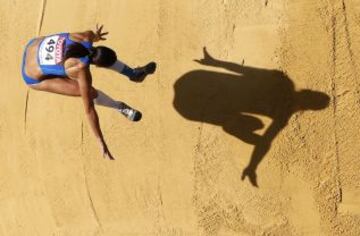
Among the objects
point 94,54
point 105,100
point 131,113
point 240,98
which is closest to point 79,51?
point 94,54

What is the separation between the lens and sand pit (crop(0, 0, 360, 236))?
19.5ft

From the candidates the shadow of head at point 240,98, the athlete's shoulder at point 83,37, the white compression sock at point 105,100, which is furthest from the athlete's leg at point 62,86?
the shadow of head at point 240,98

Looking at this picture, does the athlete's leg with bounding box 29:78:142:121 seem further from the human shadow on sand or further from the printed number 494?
the human shadow on sand

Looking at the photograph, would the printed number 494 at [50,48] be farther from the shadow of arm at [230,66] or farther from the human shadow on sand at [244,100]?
the shadow of arm at [230,66]

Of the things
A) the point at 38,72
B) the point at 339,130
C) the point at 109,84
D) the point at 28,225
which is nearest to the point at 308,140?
the point at 339,130

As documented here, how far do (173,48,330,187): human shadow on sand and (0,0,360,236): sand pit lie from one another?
12 mm

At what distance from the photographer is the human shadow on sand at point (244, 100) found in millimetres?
6090

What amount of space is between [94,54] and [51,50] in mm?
631

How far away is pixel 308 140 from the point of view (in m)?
5.97

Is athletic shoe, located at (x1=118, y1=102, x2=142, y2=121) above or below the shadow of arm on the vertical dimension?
below

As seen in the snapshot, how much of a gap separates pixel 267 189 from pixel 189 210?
952mm

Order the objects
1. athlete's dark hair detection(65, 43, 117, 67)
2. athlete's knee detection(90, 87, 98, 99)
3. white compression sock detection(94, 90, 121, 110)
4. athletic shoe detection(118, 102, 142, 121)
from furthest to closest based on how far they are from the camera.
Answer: white compression sock detection(94, 90, 121, 110)
athletic shoe detection(118, 102, 142, 121)
athlete's knee detection(90, 87, 98, 99)
athlete's dark hair detection(65, 43, 117, 67)

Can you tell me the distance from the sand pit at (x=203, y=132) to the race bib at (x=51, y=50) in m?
1.13

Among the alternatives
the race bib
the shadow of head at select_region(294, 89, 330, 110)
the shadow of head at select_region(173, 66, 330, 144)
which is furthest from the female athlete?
the shadow of head at select_region(294, 89, 330, 110)
